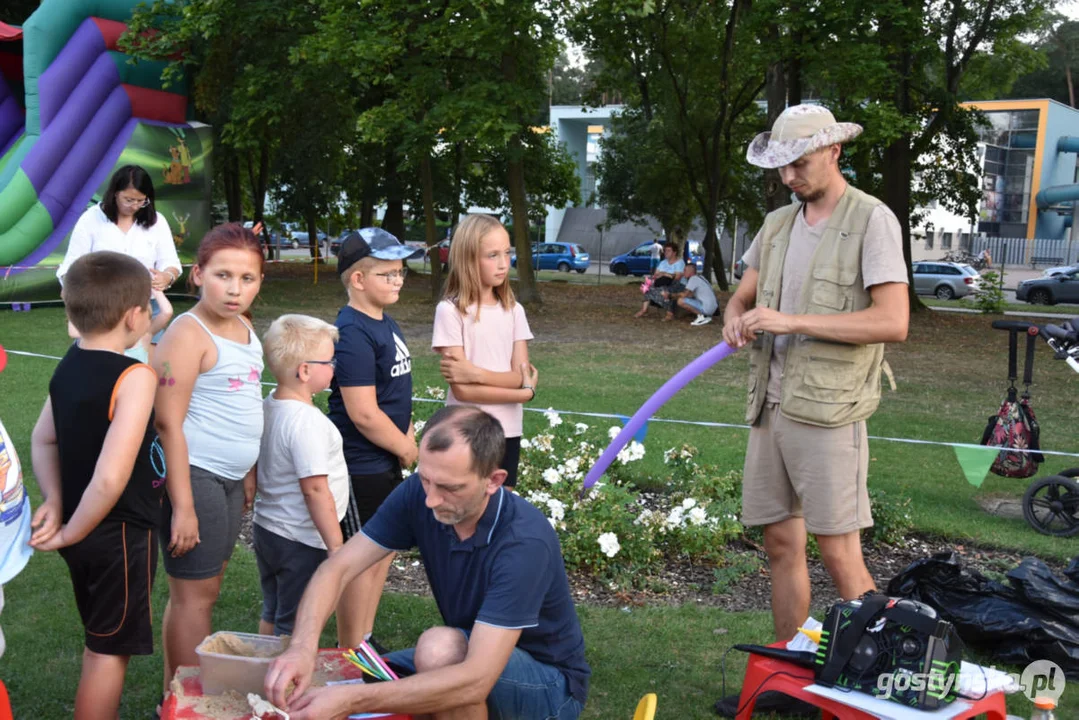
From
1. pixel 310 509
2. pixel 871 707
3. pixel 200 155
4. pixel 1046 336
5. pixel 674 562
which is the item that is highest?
pixel 200 155

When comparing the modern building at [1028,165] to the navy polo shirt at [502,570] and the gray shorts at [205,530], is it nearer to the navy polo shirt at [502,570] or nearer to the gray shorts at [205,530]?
the gray shorts at [205,530]

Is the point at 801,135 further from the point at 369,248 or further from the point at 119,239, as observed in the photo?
the point at 119,239

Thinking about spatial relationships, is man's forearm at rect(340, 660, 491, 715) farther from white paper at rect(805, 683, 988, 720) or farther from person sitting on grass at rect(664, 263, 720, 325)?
person sitting on grass at rect(664, 263, 720, 325)

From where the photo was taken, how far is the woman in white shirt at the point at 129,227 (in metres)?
5.87

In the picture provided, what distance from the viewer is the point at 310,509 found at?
3502mm

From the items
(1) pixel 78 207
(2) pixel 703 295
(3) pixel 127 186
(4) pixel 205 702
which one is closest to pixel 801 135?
(4) pixel 205 702

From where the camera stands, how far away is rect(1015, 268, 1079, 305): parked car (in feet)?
107

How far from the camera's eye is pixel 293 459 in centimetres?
353

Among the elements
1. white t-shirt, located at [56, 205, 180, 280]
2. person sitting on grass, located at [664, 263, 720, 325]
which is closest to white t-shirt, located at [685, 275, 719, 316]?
person sitting on grass, located at [664, 263, 720, 325]

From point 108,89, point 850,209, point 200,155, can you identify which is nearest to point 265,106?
point 200,155

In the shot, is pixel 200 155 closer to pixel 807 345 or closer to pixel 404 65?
pixel 404 65

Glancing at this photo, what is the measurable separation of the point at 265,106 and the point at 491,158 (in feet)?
30.5

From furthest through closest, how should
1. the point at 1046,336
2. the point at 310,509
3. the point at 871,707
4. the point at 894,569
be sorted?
the point at 1046,336 → the point at 894,569 → the point at 310,509 → the point at 871,707

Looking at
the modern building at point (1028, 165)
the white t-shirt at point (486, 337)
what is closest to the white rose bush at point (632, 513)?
the white t-shirt at point (486, 337)
